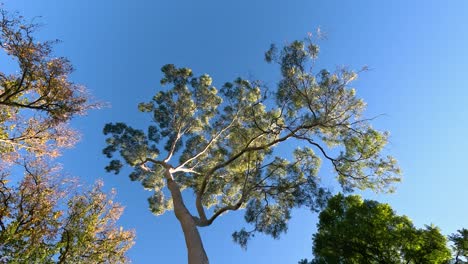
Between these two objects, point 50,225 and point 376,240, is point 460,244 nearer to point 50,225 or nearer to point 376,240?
point 376,240

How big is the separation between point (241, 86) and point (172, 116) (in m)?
4.47

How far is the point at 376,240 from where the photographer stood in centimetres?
1345

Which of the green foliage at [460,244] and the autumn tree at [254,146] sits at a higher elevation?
the autumn tree at [254,146]

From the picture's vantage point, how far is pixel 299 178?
16.0 metres

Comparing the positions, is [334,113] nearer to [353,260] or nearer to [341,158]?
[341,158]

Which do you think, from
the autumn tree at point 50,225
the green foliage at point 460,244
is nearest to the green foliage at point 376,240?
the green foliage at point 460,244

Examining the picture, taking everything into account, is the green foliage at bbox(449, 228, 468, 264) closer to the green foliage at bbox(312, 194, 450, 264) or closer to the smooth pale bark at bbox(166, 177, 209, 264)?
the green foliage at bbox(312, 194, 450, 264)

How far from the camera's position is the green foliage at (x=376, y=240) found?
12.8 meters

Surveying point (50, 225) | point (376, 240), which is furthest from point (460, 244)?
point (50, 225)

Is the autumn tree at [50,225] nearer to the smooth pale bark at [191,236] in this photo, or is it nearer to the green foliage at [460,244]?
the smooth pale bark at [191,236]

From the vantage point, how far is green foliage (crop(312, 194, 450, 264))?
1277 centimetres

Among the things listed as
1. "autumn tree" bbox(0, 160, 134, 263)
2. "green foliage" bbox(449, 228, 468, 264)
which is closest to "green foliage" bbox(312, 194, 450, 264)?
"green foliage" bbox(449, 228, 468, 264)

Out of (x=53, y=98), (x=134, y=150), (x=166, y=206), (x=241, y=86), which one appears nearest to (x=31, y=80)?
(x=53, y=98)

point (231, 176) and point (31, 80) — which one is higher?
point (231, 176)
